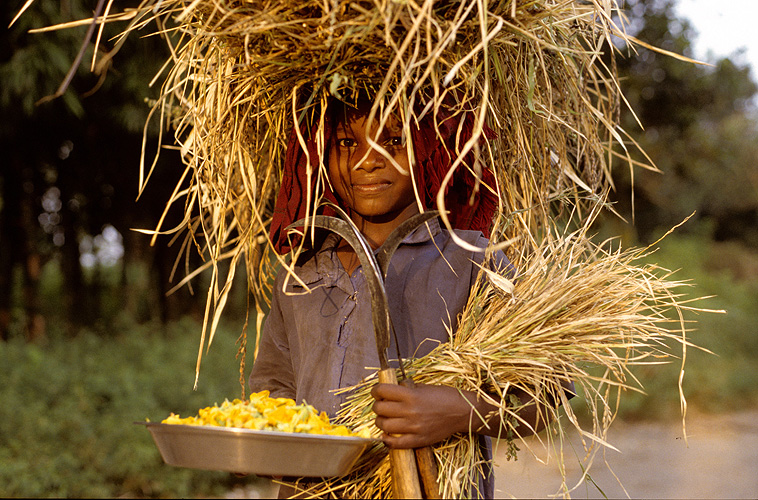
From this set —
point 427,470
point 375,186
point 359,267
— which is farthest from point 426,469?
point 375,186

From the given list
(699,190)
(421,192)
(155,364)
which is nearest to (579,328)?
(421,192)

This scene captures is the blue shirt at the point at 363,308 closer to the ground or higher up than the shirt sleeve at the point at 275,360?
higher up

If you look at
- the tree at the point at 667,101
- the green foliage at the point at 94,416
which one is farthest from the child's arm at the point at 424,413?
the tree at the point at 667,101

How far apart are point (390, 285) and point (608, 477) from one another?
14.2 ft

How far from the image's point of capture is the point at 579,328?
1.45m

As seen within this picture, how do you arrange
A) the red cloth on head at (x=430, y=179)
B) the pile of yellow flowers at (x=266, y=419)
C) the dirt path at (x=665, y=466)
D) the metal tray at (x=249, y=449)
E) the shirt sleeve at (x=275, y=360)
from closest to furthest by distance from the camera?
the metal tray at (x=249, y=449) → the pile of yellow flowers at (x=266, y=419) → the red cloth on head at (x=430, y=179) → the shirt sleeve at (x=275, y=360) → the dirt path at (x=665, y=466)

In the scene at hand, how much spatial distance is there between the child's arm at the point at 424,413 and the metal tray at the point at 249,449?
0.37 feet

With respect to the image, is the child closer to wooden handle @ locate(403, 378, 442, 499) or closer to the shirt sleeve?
the shirt sleeve

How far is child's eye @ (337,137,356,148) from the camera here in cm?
171

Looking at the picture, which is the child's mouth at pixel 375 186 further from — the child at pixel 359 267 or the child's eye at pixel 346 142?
the child's eye at pixel 346 142

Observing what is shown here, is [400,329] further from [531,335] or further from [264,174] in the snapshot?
[264,174]

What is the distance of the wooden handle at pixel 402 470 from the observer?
1241 mm

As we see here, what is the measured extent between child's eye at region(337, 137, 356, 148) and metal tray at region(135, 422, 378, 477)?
80 cm

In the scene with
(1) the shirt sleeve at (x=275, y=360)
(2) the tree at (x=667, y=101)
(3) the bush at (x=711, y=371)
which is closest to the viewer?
(1) the shirt sleeve at (x=275, y=360)
